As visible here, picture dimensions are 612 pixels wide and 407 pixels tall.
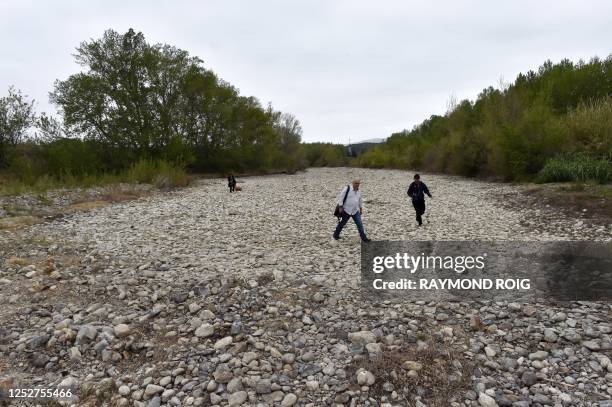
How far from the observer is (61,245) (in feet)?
30.8

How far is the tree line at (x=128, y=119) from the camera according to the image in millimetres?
29188

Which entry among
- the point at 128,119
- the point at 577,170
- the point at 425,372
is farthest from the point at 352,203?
the point at 128,119

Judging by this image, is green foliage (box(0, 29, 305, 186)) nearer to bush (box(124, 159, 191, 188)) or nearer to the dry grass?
bush (box(124, 159, 191, 188))

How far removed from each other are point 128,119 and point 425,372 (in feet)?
126

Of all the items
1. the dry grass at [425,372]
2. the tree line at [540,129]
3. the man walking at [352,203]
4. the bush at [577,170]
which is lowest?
the dry grass at [425,372]

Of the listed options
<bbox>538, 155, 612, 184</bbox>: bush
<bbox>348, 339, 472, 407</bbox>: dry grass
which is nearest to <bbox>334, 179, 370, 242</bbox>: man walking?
<bbox>348, 339, 472, 407</bbox>: dry grass

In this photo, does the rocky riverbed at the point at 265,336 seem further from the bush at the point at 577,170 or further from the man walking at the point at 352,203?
the bush at the point at 577,170

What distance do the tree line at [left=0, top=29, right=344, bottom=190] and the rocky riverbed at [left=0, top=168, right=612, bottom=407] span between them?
22461mm

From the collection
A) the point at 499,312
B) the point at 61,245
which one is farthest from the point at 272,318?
the point at 61,245

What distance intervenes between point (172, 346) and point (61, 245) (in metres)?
6.94

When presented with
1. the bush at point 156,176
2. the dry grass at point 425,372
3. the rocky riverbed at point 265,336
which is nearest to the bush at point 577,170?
the rocky riverbed at point 265,336

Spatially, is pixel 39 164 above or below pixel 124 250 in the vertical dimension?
above

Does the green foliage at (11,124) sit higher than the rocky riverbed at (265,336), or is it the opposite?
the green foliage at (11,124)

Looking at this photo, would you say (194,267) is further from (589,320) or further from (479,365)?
(589,320)
